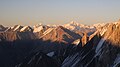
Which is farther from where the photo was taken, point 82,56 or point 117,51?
point 82,56

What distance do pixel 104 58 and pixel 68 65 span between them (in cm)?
3840

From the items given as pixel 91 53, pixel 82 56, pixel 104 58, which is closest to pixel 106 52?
pixel 104 58

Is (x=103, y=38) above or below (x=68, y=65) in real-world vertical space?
above

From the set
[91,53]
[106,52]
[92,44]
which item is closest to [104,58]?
[106,52]

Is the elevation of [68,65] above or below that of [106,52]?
below

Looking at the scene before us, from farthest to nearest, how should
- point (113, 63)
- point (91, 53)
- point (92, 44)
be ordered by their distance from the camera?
point (92, 44), point (91, 53), point (113, 63)

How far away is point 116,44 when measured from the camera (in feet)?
535

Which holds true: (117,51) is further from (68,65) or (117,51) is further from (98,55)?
(68,65)

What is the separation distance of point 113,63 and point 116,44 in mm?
13573

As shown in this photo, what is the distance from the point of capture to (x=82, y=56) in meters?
192

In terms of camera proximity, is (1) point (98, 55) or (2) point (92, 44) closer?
(1) point (98, 55)

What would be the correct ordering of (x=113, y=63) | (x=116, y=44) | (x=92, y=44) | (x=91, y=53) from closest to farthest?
(x=113, y=63) < (x=116, y=44) < (x=91, y=53) < (x=92, y=44)

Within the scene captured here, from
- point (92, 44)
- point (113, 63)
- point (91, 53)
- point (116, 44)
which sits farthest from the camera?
point (92, 44)

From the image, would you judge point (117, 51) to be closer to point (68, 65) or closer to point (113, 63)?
point (113, 63)
